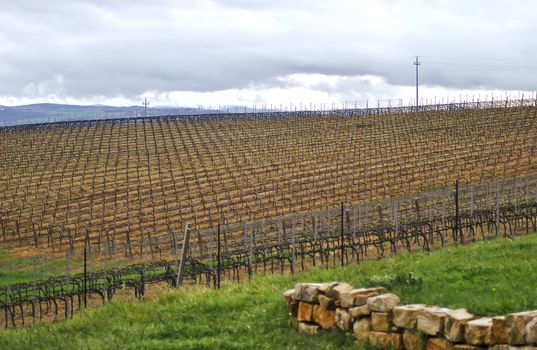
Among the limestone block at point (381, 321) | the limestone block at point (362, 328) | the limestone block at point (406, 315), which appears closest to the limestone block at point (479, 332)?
the limestone block at point (406, 315)

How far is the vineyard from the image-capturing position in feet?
85.3

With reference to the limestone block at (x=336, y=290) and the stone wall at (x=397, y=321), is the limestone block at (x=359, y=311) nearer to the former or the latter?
the stone wall at (x=397, y=321)

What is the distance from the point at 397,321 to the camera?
7578 mm

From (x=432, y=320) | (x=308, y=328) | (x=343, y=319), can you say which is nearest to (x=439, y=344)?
(x=432, y=320)

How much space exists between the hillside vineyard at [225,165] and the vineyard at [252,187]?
0.48 feet

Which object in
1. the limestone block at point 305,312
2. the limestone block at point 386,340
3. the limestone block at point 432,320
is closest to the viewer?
the limestone block at point 432,320

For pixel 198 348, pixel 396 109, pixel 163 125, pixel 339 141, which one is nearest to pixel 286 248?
pixel 198 348

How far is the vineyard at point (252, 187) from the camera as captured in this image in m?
26.0

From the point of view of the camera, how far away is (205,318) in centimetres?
981

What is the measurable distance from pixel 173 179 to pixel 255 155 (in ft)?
27.5

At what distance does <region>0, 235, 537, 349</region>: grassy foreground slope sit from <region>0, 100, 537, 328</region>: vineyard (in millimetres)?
9193

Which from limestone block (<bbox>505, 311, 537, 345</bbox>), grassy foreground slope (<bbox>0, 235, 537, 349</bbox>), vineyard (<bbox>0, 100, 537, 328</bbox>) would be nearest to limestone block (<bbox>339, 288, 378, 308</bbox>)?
grassy foreground slope (<bbox>0, 235, 537, 349</bbox>)

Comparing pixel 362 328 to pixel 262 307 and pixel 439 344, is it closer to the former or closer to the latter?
pixel 439 344

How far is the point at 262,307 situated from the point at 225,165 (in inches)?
1590
